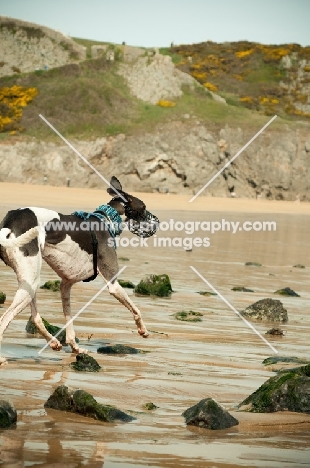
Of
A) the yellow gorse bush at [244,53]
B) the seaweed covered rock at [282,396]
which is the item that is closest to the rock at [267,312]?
the seaweed covered rock at [282,396]

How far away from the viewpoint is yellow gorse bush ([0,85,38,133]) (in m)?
63.6

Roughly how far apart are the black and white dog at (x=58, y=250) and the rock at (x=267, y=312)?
8.58 ft

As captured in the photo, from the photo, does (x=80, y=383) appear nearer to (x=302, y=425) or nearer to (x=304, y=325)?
(x=302, y=425)

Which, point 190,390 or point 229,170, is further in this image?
point 229,170

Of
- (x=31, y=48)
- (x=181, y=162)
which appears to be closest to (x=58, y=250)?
(x=181, y=162)

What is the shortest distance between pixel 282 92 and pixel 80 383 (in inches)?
3883

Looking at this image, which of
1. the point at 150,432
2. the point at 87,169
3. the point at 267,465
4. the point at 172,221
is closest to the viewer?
the point at 267,465

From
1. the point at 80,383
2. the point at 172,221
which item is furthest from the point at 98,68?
the point at 80,383

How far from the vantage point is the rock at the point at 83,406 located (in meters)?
6.43

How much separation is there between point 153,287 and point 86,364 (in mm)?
5939

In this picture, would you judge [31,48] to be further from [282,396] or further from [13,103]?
[282,396]

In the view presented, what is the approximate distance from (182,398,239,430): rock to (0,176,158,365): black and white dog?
7.69 feet

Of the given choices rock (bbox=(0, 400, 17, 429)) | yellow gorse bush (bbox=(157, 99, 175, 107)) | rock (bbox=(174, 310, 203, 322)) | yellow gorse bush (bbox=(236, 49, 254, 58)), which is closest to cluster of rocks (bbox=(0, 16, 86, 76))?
yellow gorse bush (bbox=(157, 99, 175, 107))

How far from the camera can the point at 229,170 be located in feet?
212
